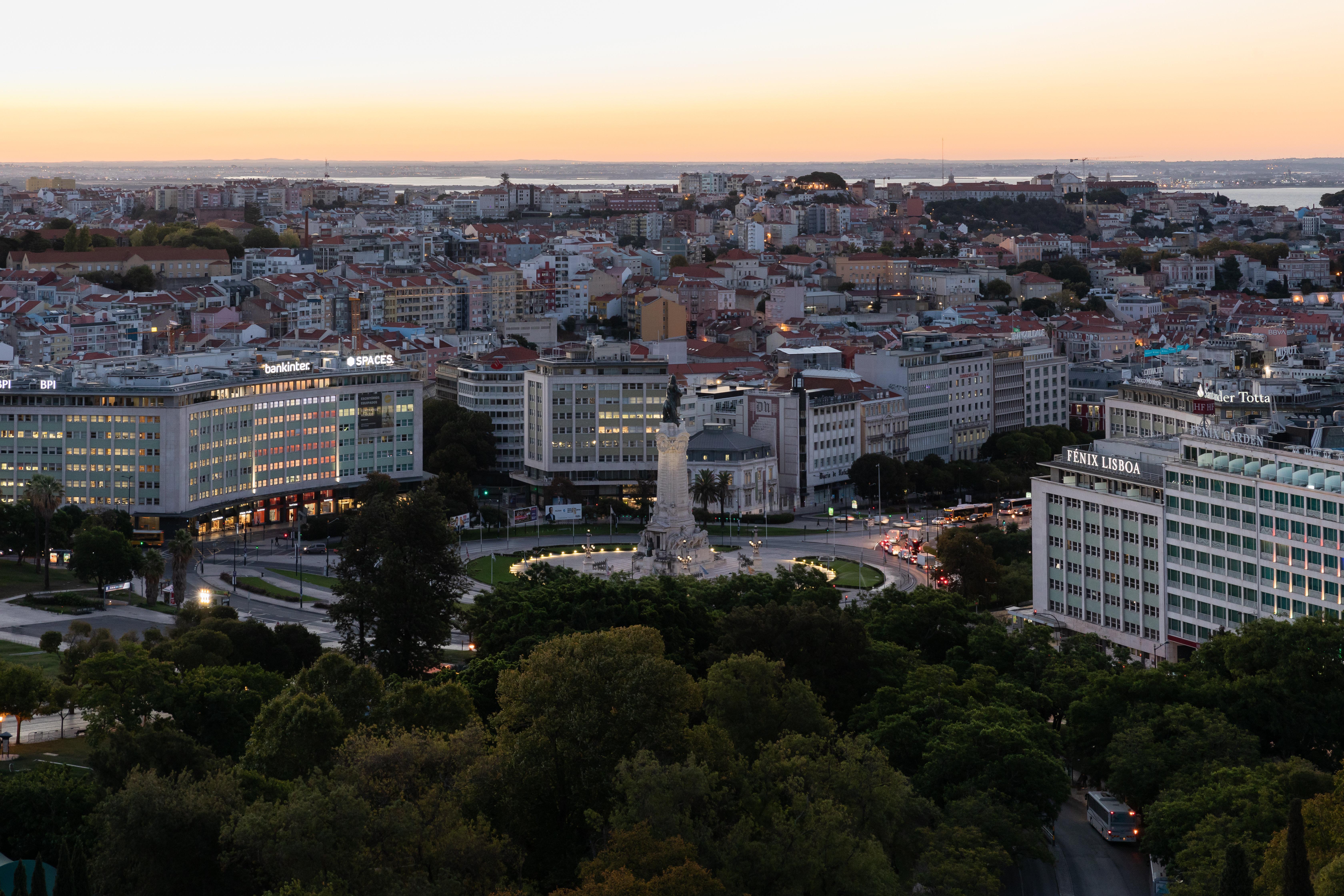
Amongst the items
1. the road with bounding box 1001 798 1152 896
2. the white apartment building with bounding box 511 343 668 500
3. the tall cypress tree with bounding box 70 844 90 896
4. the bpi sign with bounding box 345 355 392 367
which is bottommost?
the road with bounding box 1001 798 1152 896

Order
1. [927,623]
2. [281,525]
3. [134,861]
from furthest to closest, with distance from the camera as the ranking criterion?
[281,525]
[927,623]
[134,861]

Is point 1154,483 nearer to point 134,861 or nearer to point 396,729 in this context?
point 396,729

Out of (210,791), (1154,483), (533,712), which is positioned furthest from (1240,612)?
(210,791)

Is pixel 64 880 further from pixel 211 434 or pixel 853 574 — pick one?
pixel 211 434

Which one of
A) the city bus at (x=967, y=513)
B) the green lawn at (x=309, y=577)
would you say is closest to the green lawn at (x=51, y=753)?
the green lawn at (x=309, y=577)

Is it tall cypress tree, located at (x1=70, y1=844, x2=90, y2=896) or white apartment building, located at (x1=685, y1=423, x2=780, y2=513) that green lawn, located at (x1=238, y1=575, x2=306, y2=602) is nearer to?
white apartment building, located at (x1=685, y1=423, x2=780, y2=513)

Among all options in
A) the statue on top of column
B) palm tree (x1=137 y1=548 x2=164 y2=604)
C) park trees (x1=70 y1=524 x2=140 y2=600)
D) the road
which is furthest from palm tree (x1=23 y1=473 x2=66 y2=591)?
the road
